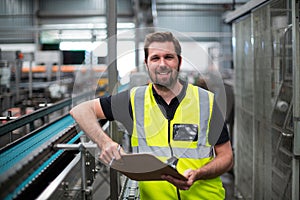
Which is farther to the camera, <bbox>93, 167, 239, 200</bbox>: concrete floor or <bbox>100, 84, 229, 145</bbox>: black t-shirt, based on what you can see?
<bbox>93, 167, 239, 200</bbox>: concrete floor

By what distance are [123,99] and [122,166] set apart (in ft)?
1.08

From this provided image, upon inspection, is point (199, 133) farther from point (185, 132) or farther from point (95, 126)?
point (95, 126)

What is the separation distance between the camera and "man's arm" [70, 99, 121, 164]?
1.33 m

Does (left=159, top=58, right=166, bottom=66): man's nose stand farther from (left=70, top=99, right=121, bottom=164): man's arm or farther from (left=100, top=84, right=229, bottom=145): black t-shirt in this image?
(left=70, top=99, right=121, bottom=164): man's arm

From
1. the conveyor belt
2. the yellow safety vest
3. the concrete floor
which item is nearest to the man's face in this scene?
the yellow safety vest

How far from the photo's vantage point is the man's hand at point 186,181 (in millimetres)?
1318

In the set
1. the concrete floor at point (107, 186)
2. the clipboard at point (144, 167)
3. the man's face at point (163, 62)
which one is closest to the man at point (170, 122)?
the man's face at point (163, 62)

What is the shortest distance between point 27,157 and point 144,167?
42 centimetres

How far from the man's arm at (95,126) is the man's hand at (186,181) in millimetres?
198

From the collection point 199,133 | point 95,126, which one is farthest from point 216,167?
point 95,126

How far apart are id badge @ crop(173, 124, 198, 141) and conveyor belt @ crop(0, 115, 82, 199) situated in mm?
419

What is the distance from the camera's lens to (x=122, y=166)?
4.34 feet

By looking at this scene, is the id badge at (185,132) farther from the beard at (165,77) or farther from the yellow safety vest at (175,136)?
the beard at (165,77)

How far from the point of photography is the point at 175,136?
147cm
